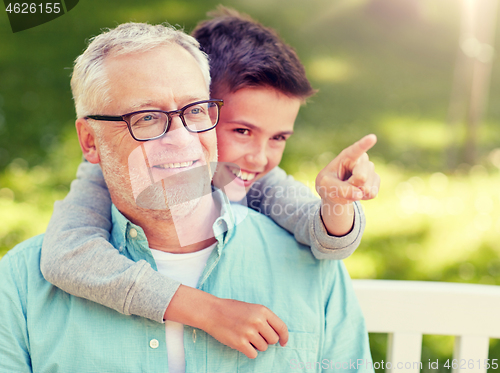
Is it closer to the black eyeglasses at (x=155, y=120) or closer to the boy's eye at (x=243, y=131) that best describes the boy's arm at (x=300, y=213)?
the boy's eye at (x=243, y=131)

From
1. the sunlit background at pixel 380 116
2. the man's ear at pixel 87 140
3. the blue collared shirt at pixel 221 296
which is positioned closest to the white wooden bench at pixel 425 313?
the blue collared shirt at pixel 221 296

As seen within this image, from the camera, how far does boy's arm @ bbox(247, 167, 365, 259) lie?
1.45m

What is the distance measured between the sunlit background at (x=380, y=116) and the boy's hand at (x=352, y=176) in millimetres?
2005

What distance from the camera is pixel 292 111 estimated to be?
189 cm

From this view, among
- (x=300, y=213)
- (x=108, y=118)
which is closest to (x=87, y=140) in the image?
(x=108, y=118)

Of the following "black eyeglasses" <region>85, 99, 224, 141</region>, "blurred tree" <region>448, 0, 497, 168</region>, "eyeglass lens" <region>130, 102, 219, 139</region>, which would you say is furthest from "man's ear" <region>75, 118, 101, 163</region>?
"blurred tree" <region>448, 0, 497, 168</region>

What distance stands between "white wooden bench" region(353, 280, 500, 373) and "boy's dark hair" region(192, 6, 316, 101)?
2.72 ft

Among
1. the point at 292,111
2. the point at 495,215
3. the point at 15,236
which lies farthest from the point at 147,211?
the point at 495,215

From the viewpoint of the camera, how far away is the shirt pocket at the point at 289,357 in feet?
4.96

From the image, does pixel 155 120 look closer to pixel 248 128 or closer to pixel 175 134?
pixel 175 134

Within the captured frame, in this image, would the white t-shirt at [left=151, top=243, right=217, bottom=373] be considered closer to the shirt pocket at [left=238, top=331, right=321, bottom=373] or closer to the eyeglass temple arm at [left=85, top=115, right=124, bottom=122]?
the shirt pocket at [left=238, top=331, right=321, bottom=373]

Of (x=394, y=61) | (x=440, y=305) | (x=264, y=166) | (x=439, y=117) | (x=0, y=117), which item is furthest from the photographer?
(x=394, y=61)

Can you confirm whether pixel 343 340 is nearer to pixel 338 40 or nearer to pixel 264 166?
pixel 264 166

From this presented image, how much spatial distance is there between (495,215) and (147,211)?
11.5ft
